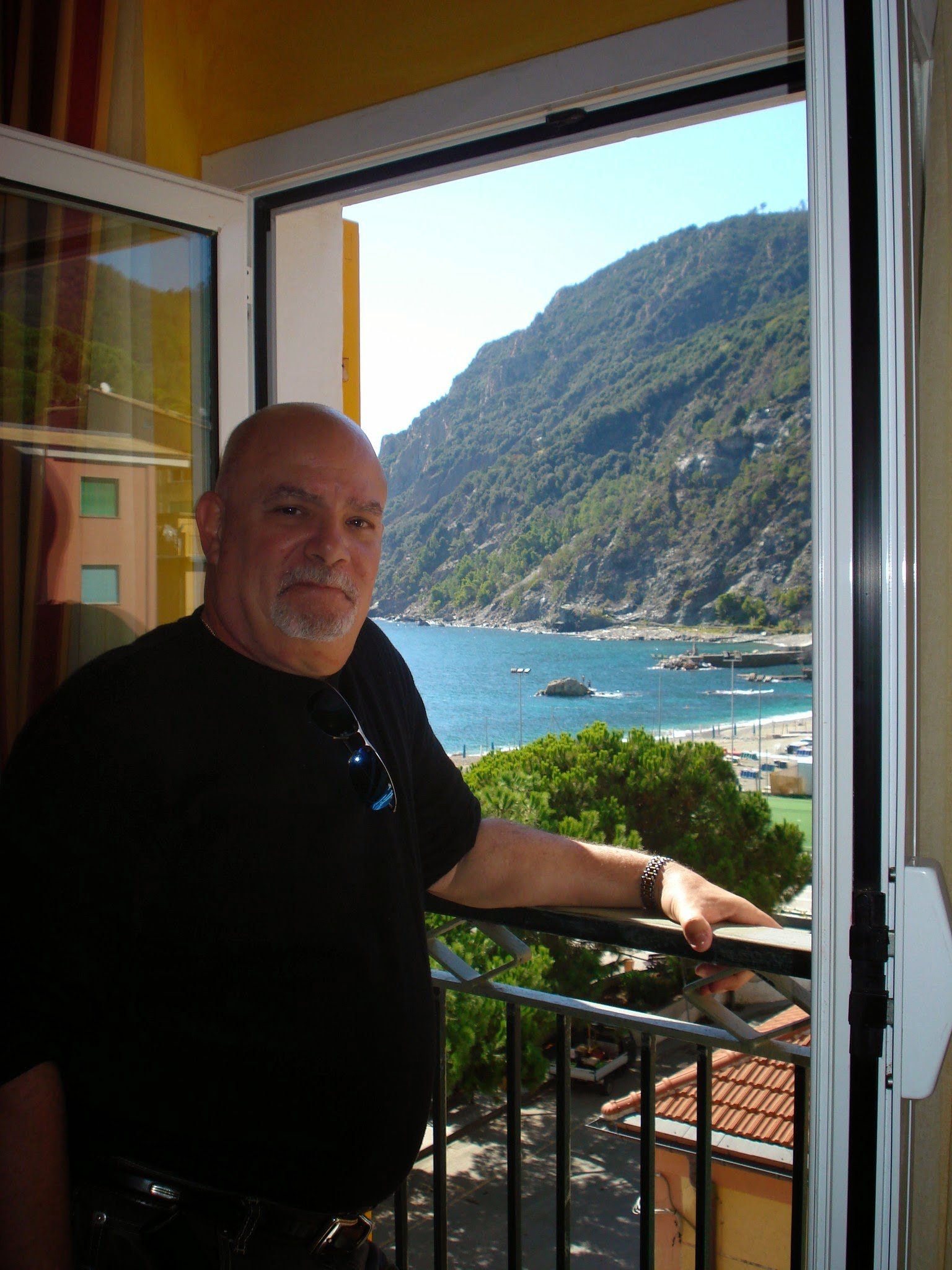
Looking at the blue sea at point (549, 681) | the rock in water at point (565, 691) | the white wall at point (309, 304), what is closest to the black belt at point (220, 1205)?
the white wall at point (309, 304)

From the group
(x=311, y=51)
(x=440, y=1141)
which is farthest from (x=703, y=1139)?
(x=311, y=51)

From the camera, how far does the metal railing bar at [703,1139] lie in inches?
50.1

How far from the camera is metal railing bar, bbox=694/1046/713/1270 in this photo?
50.1 inches

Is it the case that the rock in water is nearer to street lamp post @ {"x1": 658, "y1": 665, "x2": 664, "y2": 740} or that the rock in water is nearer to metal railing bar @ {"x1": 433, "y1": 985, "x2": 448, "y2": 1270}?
street lamp post @ {"x1": 658, "y1": 665, "x2": 664, "y2": 740}

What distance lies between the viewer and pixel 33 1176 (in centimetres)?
96

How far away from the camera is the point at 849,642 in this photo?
0.70 metres

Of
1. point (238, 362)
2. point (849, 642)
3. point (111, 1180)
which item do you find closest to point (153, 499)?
point (238, 362)

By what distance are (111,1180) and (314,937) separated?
327 millimetres

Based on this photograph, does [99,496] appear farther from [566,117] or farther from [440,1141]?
[440,1141]

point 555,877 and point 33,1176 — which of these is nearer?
point 33,1176

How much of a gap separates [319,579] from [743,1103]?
1019cm

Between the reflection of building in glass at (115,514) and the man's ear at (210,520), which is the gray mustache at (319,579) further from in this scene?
the reflection of building in glass at (115,514)

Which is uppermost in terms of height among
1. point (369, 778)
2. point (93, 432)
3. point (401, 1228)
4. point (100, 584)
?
point (93, 432)

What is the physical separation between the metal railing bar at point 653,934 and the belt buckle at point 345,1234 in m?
0.40
